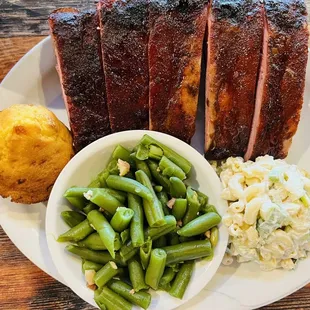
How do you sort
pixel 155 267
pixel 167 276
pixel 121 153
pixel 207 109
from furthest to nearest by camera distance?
pixel 207 109 → pixel 121 153 → pixel 167 276 → pixel 155 267

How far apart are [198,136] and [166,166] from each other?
0.48 metres

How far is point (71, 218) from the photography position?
198cm

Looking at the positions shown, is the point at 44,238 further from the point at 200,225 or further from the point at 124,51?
the point at 124,51

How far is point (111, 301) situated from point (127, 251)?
0.74 ft

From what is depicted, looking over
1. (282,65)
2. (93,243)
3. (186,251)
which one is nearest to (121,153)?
(93,243)

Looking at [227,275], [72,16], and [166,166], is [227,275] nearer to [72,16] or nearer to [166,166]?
[166,166]

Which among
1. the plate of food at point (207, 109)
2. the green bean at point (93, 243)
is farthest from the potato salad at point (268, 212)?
the green bean at point (93, 243)

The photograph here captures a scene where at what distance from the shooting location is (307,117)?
7.82ft

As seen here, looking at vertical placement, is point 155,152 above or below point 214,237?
above

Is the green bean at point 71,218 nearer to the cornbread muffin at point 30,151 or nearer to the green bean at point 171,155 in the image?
the cornbread muffin at point 30,151

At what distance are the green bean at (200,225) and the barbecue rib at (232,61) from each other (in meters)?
0.43

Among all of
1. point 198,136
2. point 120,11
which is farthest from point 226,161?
point 120,11

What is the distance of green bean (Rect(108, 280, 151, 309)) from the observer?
1873 millimetres

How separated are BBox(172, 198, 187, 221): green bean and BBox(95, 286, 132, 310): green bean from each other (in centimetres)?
41
